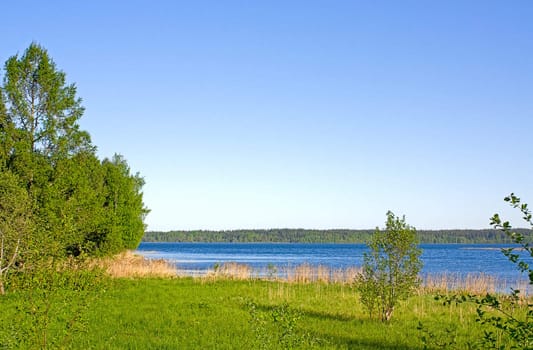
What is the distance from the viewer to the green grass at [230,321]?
11422mm

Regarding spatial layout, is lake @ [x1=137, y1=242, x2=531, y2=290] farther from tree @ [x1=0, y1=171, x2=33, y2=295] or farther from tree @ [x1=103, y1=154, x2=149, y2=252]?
tree @ [x1=0, y1=171, x2=33, y2=295]

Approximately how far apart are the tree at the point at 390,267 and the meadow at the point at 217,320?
629 mm

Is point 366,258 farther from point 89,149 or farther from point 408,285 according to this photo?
point 89,149

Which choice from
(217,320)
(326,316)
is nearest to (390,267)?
(326,316)

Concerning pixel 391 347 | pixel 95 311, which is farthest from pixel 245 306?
pixel 391 347

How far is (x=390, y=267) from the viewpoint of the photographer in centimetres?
1593

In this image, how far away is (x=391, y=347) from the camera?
12305 millimetres

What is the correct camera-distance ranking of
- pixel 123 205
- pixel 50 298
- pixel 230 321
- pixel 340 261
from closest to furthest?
1. pixel 50 298
2. pixel 230 321
3. pixel 123 205
4. pixel 340 261

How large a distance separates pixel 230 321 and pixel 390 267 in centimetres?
450

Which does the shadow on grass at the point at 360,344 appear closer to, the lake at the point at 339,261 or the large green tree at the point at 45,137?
the lake at the point at 339,261

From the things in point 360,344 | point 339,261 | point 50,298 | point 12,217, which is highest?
point 12,217

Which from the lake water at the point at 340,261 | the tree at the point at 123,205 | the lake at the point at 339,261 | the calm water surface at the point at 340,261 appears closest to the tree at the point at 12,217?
the lake at the point at 339,261

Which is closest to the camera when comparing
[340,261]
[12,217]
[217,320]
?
[217,320]

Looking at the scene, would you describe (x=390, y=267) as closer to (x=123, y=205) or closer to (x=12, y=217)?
(x=12, y=217)
